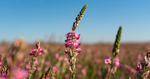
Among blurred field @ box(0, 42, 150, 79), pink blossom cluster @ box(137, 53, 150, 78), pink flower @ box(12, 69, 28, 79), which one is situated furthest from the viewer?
blurred field @ box(0, 42, 150, 79)

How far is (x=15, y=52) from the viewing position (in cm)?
53

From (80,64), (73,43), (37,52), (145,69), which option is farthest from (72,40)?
(80,64)

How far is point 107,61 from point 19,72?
→ 4.06 ft

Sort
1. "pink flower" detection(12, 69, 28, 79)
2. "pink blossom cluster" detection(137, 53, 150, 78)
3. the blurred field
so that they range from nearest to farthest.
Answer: "pink flower" detection(12, 69, 28, 79), "pink blossom cluster" detection(137, 53, 150, 78), the blurred field

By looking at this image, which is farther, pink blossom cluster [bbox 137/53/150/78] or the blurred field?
the blurred field

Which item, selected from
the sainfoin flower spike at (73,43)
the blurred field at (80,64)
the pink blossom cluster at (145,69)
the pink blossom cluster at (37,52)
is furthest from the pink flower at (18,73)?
the pink blossom cluster at (145,69)

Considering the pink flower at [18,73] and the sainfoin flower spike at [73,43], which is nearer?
the pink flower at [18,73]

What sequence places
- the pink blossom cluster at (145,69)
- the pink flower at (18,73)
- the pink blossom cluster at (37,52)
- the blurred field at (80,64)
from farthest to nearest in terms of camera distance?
the blurred field at (80,64) → the pink blossom cluster at (145,69) → the pink blossom cluster at (37,52) → the pink flower at (18,73)

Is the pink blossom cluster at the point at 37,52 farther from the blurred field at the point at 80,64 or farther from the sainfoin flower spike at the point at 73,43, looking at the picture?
the sainfoin flower spike at the point at 73,43

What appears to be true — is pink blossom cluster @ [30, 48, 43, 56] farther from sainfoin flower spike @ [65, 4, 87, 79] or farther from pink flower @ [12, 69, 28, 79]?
pink flower @ [12, 69, 28, 79]

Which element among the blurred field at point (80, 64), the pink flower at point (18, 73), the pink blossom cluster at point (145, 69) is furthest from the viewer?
the blurred field at point (80, 64)

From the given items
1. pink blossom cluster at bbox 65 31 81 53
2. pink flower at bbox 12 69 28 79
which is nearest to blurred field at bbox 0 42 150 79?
pink flower at bbox 12 69 28 79

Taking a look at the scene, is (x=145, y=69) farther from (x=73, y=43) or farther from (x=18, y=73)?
(x=18, y=73)

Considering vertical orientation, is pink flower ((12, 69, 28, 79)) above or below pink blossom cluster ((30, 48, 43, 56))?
below
